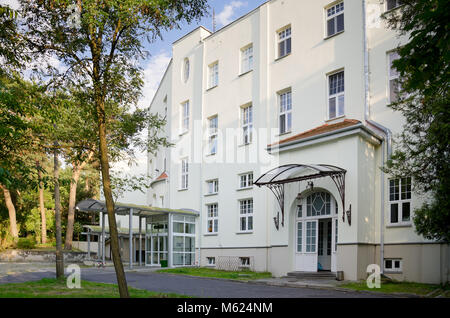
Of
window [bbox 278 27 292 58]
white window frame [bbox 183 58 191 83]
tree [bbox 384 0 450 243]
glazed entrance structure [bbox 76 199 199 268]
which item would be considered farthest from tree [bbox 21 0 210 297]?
white window frame [bbox 183 58 191 83]

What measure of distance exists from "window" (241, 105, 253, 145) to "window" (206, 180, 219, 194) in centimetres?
349

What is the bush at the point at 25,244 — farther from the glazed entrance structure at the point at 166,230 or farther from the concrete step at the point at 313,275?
the concrete step at the point at 313,275

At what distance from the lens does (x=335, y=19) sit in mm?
21141

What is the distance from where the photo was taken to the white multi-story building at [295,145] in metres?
17.4

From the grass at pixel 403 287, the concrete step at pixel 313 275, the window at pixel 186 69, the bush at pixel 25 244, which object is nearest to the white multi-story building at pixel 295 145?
the window at pixel 186 69

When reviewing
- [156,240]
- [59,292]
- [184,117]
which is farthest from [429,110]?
[156,240]

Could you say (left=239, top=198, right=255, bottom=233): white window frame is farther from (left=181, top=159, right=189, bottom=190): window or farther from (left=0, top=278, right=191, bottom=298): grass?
(left=0, top=278, right=191, bottom=298): grass

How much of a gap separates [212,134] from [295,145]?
879 cm

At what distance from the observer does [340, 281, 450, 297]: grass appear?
14.0 m

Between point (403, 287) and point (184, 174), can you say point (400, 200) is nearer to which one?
point (403, 287)

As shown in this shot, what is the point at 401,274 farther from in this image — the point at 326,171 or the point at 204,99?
the point at 204,99

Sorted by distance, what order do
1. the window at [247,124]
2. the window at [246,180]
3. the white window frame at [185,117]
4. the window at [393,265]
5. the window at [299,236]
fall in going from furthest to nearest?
the white window frame at [185,117] < the window at [247,124] < the window at [246,180] < the window at [299,236] < the window at [393,265]

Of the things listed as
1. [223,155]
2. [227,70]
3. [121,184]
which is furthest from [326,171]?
[227,70]

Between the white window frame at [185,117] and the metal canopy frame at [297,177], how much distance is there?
10.6 metres
